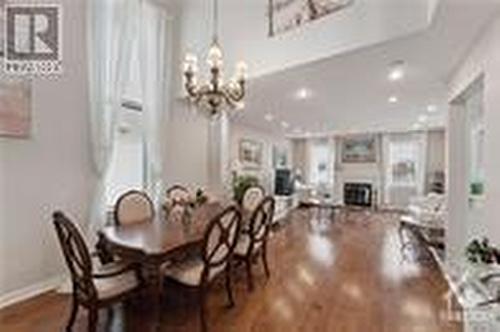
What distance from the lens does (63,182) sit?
414cm

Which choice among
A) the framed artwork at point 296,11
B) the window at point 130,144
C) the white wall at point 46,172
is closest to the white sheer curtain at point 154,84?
the window at point 130,144

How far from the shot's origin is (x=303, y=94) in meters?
6.52

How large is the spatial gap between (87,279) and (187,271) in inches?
32.1

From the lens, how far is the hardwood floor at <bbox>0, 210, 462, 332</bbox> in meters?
3.19

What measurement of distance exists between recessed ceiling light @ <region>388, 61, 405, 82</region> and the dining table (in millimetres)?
2926

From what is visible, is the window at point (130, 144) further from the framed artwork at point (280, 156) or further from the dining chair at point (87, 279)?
the framed artwork at point (280, 156)

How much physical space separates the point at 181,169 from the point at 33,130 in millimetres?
2826

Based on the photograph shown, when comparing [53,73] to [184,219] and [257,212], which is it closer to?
[184,219]

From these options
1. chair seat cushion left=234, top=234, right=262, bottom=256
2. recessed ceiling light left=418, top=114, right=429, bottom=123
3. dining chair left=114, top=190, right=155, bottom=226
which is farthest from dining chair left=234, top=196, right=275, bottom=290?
recessed ceiling light left=418, top=114, right=429, bottom=123

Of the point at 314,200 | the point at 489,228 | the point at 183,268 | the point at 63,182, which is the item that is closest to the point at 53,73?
the point at 63,182

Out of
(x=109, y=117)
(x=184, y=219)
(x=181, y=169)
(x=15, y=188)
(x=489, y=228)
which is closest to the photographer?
(x=489, y=228)

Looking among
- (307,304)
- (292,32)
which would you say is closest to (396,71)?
(292,32)

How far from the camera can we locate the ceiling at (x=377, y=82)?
3.28 metres

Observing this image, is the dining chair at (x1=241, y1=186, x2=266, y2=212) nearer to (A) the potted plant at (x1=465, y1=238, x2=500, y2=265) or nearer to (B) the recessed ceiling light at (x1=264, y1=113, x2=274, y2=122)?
(A) the potted plant at (x1=465, y1=238, x2=500, y2=265)
